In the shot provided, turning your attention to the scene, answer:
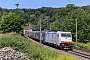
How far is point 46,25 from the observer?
3900 inches

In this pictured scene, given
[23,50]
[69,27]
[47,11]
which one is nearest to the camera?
[23,50]

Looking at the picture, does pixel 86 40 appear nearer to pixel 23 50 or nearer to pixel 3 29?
pixel 3 29

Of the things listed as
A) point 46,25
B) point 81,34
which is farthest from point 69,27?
point 46,25

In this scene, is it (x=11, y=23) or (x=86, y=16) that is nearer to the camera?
(x=11, y=23)

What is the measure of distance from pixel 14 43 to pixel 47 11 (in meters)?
142

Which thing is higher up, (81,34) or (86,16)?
(86,16)

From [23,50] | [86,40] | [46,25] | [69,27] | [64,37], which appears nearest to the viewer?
[23,50]

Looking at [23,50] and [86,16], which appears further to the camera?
[86,16]

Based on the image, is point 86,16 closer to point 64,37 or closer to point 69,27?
point 69,27

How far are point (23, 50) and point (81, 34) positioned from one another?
55.0 meters

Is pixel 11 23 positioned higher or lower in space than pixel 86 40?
higher

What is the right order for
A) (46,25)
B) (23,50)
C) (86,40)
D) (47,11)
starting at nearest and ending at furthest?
(23,50)
(86,40)
(46,25)
(47,11)

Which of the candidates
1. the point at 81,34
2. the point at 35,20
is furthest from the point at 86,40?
the point at 35,20

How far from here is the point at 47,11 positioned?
15612 centimetres
